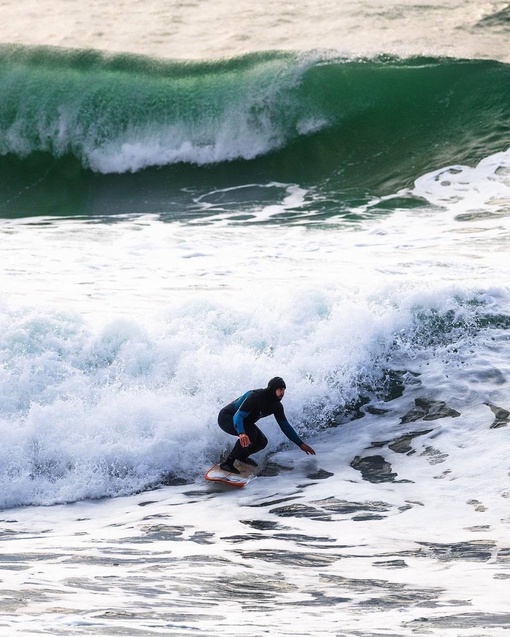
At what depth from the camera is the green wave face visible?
59.6 ft

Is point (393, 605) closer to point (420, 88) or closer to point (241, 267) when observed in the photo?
point (241, 267)

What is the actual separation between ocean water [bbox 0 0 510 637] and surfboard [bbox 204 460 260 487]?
0.11 m

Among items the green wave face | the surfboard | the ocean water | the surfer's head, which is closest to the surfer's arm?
the surfer's head

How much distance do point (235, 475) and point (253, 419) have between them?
21.3 inches

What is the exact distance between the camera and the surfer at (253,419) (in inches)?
362

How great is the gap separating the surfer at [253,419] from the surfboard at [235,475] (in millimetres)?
44

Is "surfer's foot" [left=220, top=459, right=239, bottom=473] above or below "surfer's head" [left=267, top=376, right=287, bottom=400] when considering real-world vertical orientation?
below

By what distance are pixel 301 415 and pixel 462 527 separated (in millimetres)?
2741

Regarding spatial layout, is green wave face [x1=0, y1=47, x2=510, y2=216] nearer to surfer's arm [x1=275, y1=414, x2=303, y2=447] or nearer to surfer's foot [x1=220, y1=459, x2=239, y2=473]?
surfer's arm [x1=275, y1=414, x2=303, y2=447]

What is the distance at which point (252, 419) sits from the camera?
9.35 m

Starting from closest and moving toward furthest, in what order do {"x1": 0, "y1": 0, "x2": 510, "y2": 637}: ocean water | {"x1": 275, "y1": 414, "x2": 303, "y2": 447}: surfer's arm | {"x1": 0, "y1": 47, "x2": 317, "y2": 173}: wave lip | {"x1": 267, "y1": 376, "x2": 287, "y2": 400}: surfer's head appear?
{"x1": 0, "y1": 0, "x2": 510, "y2": 637}: ocean water
{"x1": 267, "y1": 376, "x2": 287, "y2": 400}: surfer's head
{"x1": 275, "y1": 414, "x2": 303, "y2": 447}: surfer's arm
{"x1": 0, "y1": 47, "x2": 317, "y2": 173}: wave lip

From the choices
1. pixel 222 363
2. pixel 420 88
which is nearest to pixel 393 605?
pixel 222 363

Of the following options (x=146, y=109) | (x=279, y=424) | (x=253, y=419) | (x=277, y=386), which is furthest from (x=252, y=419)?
(x=146, y=109)

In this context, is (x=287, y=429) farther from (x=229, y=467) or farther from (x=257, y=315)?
(x=257, y=315)
